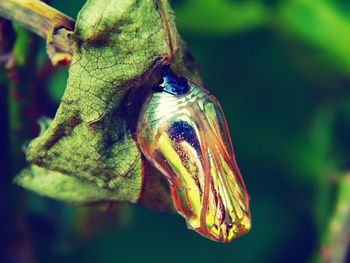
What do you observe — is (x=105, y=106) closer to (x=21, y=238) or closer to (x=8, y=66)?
(x=8, y=66)

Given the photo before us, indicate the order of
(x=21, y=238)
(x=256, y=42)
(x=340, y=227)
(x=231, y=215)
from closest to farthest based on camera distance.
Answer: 1. (x=231, y=215)
2. (x=21, y=238)
3. (x=340, y=227)
4. (x=256, y=42)

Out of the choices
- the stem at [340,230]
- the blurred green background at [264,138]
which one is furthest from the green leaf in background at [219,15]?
the stem at [340,230]

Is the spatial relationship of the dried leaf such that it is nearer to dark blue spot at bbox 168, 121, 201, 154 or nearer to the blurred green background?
dark blue spot at bbox 168, 121, 201, 154

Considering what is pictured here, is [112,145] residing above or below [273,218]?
above

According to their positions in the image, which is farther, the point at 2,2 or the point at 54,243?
the point at 54,243

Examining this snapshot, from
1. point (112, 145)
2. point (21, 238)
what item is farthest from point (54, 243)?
point (112, 145)

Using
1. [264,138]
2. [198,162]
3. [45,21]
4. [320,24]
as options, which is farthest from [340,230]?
[45,21]

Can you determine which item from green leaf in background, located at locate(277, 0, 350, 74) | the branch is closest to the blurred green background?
green leaf in background, located at locate(277, 0, 350, 74)
